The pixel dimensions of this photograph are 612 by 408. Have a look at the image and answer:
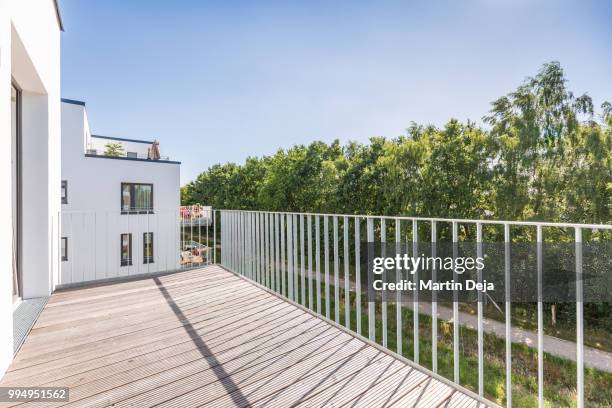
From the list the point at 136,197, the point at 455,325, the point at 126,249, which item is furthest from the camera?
the point at 136,197

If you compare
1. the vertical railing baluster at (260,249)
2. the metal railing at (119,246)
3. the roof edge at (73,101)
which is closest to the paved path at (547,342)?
the vertical railing baluster at (260,249)

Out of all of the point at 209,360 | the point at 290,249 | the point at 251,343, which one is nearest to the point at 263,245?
the point at 290,249

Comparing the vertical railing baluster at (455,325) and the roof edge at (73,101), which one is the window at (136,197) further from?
the vertical railing baluster at (455,325)

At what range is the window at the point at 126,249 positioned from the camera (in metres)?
11.8

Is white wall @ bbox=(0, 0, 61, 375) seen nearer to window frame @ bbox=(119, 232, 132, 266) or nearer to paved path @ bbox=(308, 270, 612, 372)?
paved path @ bbox=(308, 270, 612, 372)

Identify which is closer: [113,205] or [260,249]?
[260,249]

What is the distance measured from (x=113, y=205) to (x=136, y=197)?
0.81m

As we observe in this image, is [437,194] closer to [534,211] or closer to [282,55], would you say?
[534,211]

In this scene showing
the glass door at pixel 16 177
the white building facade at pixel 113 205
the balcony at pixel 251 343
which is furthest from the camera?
the white building facade at pixel 113 205

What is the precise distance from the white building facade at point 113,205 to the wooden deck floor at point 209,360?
821cm

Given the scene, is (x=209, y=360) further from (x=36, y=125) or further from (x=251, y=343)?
(x=36, y=125)

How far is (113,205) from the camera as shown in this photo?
37.6 feet

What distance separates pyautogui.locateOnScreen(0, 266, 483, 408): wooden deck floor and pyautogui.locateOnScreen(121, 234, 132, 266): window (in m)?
9.95

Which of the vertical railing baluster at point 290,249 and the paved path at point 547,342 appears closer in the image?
the vertical railing baluster at point 290,249
